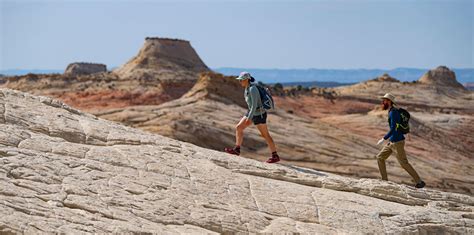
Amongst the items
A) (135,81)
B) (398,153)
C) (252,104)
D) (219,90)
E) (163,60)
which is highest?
(252,104)

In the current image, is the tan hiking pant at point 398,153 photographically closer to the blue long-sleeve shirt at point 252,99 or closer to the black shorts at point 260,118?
the black shorts at point 260,118

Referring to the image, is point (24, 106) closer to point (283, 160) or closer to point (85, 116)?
point (85, 116)

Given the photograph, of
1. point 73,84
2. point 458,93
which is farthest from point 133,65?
point 458,93

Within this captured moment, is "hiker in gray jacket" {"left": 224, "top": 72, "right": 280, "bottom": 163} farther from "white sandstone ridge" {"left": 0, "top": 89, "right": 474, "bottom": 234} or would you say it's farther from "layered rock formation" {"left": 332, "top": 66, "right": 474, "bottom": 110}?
"layered rock formation" {"left": 332, "top": 66, "right": 474, "bottom": 110}

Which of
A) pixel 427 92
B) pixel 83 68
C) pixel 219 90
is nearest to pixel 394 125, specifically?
pixel 219 90

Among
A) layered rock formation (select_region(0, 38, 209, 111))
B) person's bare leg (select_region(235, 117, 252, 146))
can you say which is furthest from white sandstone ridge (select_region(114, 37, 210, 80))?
person's bare leg (select_region(235, 117, 252, 146))

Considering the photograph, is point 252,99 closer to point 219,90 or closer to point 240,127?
point 240,127

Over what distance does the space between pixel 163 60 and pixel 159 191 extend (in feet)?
198

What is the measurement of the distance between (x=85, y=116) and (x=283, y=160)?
1842 cm

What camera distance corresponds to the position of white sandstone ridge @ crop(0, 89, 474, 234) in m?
7.30

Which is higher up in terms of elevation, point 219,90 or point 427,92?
point 219,90

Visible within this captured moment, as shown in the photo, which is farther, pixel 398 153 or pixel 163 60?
pixel 163 60

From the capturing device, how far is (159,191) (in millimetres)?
8328

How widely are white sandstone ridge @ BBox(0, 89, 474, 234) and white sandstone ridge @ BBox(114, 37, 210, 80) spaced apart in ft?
172
